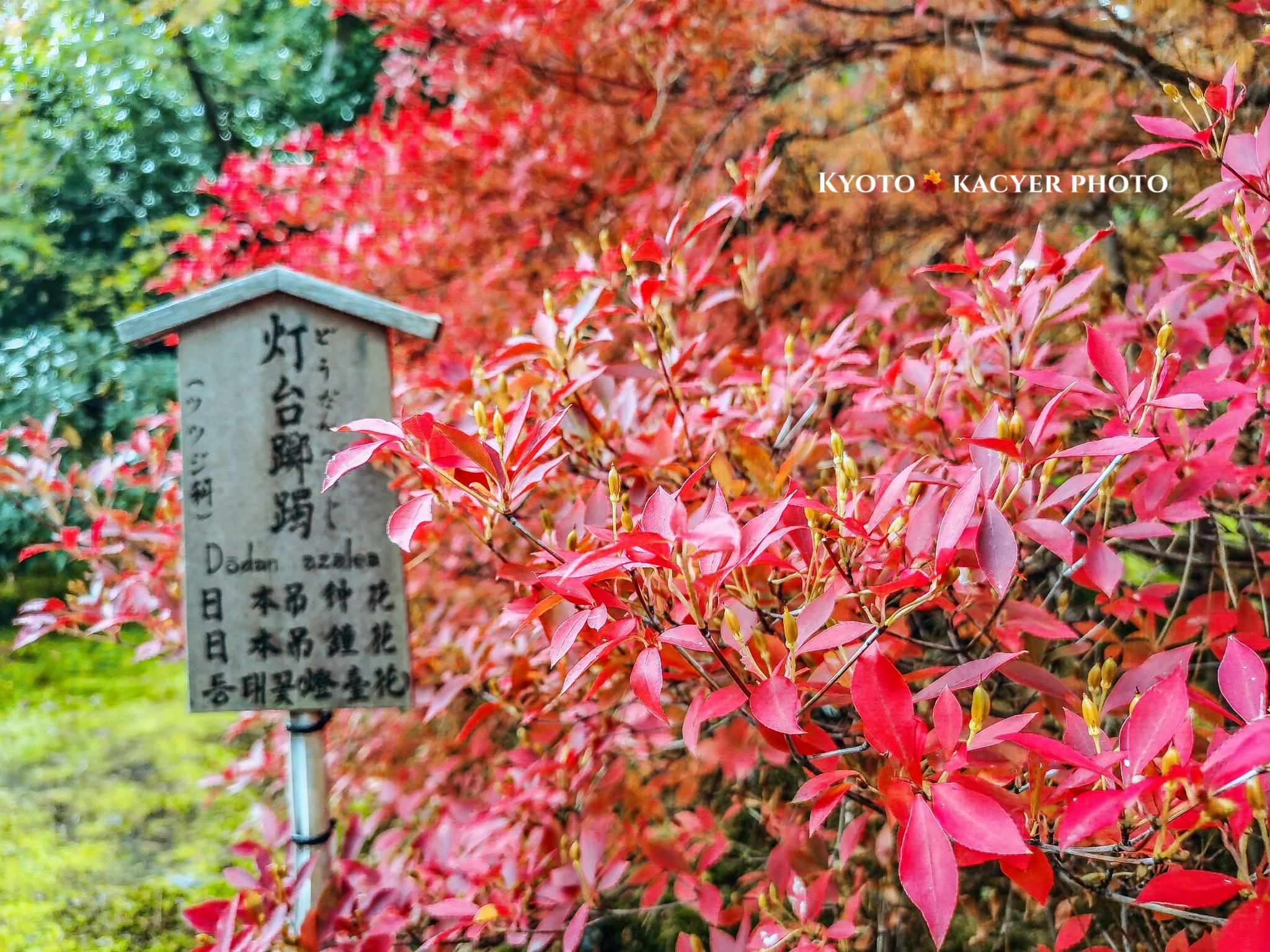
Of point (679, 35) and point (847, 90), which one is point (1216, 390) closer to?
point (679, 35)

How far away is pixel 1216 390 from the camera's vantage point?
916mm

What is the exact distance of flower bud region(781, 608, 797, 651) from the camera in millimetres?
734

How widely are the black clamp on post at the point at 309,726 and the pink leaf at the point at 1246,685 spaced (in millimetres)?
1503

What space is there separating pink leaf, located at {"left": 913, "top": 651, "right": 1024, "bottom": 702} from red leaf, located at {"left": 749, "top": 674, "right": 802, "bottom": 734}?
13 centimetres

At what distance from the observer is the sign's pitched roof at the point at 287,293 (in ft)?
5.12

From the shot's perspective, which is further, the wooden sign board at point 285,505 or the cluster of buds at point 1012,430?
the wooden sign board at point 285,505

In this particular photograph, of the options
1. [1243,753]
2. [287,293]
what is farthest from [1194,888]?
[287,293]

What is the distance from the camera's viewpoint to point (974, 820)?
24.7 inches

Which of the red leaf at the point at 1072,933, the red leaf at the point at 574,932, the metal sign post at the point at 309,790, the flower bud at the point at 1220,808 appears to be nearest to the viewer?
the flower bud at the point at 1220,808

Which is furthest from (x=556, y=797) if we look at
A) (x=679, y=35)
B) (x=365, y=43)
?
(x=365, y=43)

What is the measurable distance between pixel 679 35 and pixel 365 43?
4728 mm

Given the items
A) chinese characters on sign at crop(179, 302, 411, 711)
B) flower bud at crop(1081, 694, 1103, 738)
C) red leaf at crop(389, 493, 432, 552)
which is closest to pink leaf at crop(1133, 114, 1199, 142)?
flower bud at crop(1081, 694, 1103, 738)

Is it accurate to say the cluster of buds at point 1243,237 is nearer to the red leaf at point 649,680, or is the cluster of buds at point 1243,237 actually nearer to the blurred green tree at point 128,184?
the red leaf at point 649,680

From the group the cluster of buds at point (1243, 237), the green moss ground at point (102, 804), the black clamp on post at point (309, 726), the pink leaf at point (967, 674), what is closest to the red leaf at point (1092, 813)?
Result: the pink leaf at point (967, 674)
